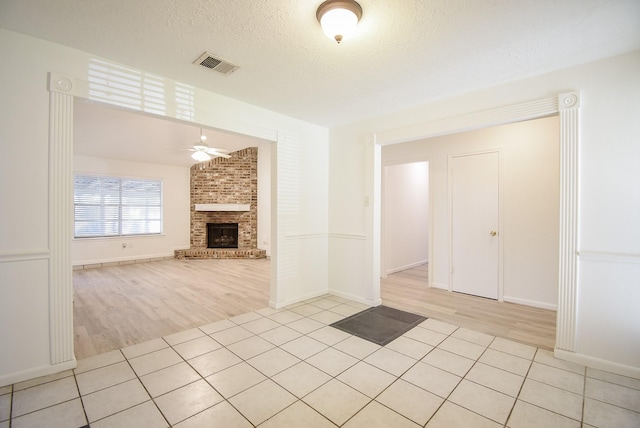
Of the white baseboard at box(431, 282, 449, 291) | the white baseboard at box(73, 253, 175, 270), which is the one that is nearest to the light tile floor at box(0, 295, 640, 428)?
the white baseboard at box(431, 282, 449, 291)

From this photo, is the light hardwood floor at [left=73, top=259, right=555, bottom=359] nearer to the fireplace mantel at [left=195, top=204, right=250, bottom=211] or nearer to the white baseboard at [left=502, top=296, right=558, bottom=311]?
the white baseboard at [left=502, top=296, right=558, bottom=311]

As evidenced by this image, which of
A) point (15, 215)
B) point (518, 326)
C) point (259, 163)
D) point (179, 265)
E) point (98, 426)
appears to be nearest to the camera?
point (98, 426)

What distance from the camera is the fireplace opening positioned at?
26.8 feet

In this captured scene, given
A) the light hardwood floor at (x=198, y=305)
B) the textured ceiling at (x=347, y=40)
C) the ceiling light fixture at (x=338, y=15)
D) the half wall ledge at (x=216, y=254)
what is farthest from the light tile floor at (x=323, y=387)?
the half wall ledge at (x=216, y=254)

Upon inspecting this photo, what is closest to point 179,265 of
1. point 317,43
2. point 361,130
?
point 361,130

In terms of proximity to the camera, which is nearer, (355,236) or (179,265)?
(355,236)

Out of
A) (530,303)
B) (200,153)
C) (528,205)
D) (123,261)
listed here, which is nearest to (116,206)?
(123,261)

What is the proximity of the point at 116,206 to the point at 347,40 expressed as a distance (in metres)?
7.16

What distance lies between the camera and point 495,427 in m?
1.69

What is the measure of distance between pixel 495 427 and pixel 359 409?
0.82 m

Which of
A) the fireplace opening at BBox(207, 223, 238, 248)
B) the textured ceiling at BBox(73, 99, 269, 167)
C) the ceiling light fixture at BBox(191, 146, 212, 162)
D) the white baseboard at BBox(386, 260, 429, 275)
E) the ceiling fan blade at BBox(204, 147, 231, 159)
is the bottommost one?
the white baseboard at BBox(386, 260, 429, 275)

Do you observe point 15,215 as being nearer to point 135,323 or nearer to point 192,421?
point 135,323

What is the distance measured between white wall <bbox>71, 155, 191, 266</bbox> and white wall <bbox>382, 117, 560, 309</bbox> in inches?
283

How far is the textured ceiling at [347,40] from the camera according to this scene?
1780 mm
